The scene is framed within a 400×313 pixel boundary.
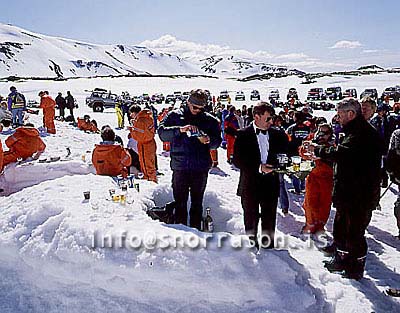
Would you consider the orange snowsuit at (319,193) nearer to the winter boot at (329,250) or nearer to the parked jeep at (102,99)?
the winter boot at (329,250)

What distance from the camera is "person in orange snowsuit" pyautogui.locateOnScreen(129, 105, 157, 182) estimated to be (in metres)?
7.62

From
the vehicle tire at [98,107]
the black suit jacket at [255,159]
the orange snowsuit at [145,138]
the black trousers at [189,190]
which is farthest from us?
the vehicle tire at [98,107]

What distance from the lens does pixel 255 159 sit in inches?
169

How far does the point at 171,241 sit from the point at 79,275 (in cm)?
78

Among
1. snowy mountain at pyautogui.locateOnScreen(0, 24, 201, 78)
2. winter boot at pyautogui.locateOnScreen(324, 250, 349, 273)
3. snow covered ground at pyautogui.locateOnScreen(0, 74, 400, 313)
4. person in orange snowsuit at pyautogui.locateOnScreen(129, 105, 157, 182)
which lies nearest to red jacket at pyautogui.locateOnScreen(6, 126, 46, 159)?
person in orange snowsuit at pyautogui.locateOnScreen(129, 105, 157, 182)

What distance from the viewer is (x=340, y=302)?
3.71 m

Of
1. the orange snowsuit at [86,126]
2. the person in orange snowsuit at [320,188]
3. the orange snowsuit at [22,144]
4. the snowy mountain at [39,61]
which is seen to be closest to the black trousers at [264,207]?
the person in orange snowsuit at [320,188]

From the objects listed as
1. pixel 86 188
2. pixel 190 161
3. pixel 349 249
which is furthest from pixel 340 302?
pixel 86 188

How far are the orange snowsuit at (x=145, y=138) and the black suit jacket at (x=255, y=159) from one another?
3547 mm

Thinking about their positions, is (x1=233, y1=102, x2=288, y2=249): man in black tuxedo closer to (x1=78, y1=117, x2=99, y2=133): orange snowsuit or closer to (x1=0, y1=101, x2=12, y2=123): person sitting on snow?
(x1=0, y1=101, x2=12, y2=123): person sitting on snow

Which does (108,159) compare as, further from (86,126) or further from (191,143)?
(86,126)

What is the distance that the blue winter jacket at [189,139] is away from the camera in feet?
15.4

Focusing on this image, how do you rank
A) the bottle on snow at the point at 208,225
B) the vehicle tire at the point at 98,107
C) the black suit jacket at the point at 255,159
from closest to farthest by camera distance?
the black suit jacket at the point at 255,159, the bottle on snow at the point at 208,225, the vehicle tire at the point at 98,107

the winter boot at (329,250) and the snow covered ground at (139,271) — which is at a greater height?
the snow covered ground at (139,271)
